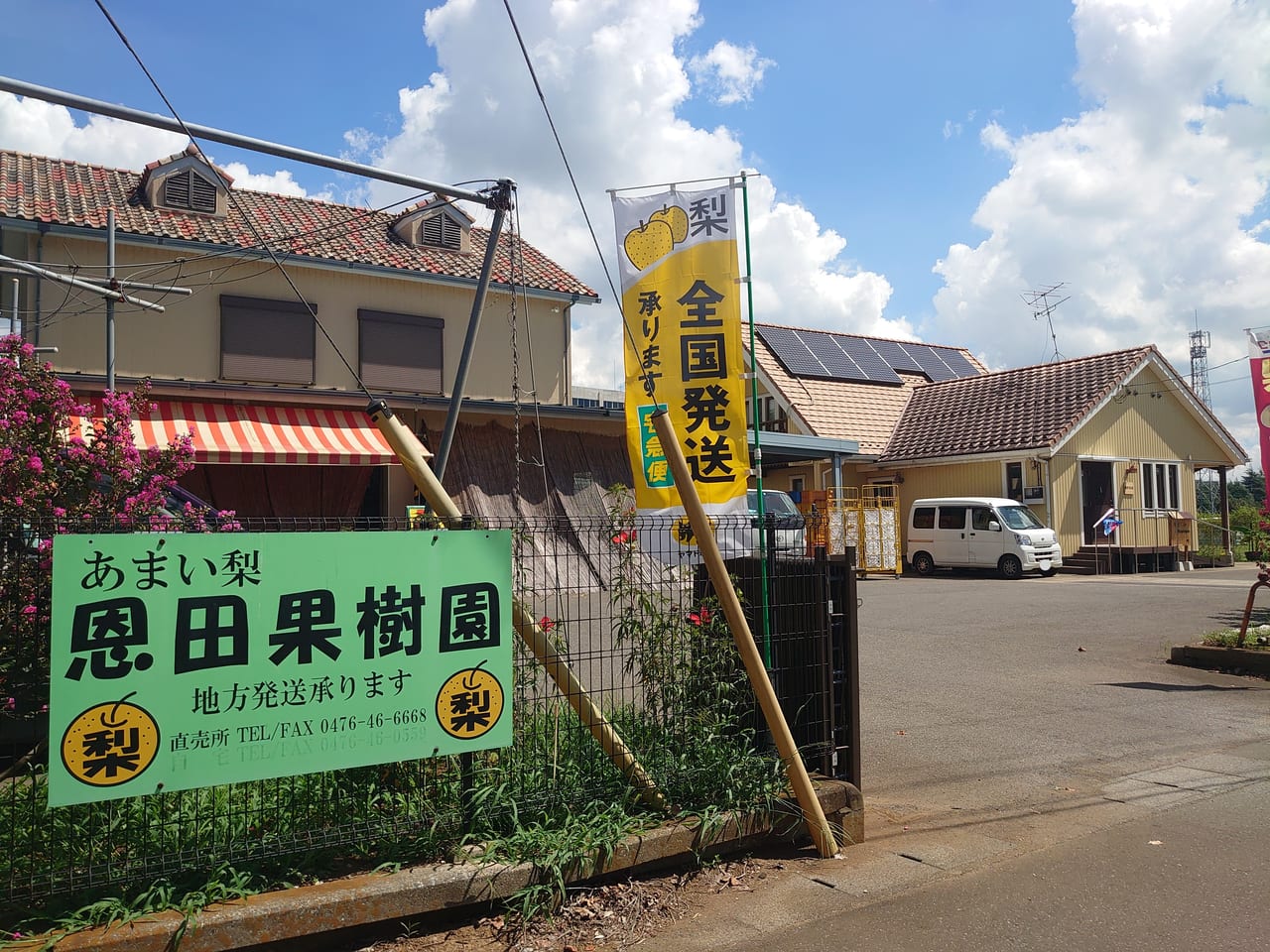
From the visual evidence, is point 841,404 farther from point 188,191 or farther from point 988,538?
point 188,191

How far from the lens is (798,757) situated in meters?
4.67

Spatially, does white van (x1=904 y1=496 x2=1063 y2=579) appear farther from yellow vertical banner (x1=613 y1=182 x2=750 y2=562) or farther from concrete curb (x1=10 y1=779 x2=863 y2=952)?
concrete curb (x1=10 y1=779 x2=863 y2=952)

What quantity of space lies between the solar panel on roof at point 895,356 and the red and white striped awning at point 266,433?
19.9 meters

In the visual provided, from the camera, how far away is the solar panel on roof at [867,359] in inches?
1163

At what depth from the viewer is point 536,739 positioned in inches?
178

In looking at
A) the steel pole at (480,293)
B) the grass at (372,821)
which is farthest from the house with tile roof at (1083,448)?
the grass at (372,821)

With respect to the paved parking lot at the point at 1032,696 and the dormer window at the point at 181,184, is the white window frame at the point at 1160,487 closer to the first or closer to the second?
the paved parking lot at the point at 1032,696

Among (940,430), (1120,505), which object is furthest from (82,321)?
(1120,505)

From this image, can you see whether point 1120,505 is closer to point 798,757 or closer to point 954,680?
point 954,680

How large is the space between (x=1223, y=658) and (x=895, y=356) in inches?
895

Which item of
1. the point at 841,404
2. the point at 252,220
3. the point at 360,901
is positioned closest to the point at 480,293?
the point at 360,901

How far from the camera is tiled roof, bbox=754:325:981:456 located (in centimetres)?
2669

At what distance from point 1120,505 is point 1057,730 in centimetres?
2069

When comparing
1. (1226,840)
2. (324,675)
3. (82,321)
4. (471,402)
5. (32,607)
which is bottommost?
(1226,840)
